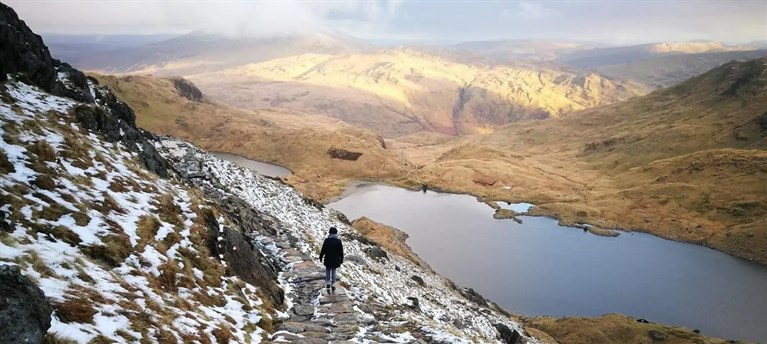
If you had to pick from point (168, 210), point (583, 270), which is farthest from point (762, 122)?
point (168, 210)

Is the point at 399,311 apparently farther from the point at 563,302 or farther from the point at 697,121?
the point at 697,121

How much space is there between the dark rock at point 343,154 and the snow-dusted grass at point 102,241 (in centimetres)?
13147

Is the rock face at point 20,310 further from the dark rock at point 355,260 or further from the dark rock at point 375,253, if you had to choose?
the dark rock at point 375,253

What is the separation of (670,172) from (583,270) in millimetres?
75102

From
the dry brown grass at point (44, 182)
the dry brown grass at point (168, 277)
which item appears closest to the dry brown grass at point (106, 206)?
the dry brown grass at point (44, 182)

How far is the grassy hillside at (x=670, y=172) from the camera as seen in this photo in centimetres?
10162

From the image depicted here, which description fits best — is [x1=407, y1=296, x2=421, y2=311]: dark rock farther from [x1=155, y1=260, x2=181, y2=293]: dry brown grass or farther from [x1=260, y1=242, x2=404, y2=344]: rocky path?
[x1=155, y1=260, x2=181, y2=293]: dry brown grass

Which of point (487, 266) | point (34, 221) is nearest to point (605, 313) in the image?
point (487, 266)

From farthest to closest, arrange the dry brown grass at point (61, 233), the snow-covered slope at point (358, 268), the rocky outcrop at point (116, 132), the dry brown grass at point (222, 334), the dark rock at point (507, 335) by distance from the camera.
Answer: the dark rock at point (507, 335) < the snow-covered slope at point (358, 268) < the rocky outcrop at point (116, 132) < the dry brown grass at point (222, 334) < the dry brown grass at point (61, 233)

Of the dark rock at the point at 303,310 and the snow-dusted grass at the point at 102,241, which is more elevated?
the snow-dusted grass at the point at 102,241

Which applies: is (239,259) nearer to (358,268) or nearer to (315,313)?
(315,313)

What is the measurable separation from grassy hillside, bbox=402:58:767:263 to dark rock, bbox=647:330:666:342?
175 ft

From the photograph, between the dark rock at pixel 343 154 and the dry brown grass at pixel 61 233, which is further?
the dark rock at pixel 343 154

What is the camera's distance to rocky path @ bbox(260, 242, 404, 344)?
1431 cm
